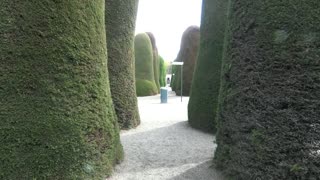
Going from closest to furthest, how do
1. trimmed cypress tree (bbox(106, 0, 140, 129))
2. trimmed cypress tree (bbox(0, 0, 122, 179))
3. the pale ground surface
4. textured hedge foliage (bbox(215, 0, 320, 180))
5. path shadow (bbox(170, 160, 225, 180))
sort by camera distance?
textured hedge foliage (bbox(215, 0, 320, 180)) → trimmed cypress tree (bbox(0, 0, 122, 179)) → path shadow (bbox(170, 160, 225, 180)) → the pale ground surface → trimmed cypress tree (bbox(106, 0, 140, 129))

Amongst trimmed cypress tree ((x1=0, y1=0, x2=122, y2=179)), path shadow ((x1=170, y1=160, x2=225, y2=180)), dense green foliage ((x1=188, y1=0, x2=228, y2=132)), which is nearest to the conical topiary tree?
dense green foliage ((x1=188, y1=0, x2=228, y2=132))

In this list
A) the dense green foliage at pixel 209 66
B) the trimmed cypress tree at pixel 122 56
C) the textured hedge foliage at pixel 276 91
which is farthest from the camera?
the trimmed cypress tree at pixel 122 56

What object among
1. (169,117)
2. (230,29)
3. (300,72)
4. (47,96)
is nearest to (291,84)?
(300,72)

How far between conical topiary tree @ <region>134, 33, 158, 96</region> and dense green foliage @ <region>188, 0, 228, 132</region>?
12.4 meters

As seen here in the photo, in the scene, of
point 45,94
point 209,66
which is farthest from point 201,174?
point 209,66

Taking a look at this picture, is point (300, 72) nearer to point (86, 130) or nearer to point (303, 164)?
point (303, 164)

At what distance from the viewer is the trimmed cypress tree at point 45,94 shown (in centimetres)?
397

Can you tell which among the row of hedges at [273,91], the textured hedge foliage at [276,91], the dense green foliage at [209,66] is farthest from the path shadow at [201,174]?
the dense green foliage at [209,66]

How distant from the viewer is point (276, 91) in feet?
12.3

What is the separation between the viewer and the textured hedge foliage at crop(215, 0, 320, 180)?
Answer: 356 centimetres

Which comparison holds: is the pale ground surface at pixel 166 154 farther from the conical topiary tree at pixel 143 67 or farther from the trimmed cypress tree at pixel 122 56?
the conical topiary tree at pixel 143 67

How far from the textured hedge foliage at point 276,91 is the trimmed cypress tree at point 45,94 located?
6.45 ft

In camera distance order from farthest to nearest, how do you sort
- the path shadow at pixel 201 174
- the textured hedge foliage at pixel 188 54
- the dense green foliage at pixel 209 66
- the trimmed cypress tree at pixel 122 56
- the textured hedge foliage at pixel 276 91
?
the textured hedge foliage at pixel 188 54 < the trimmed cypress tree at pixel 122 56 < the dense green foliage at pixel 209 66 < the path shadow at pixel 201 174 < the textured hedge foliage at pixel 276 91

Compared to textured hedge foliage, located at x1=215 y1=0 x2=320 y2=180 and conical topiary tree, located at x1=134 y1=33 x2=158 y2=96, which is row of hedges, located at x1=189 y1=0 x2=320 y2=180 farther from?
conical topiary tree, located at x1=134 y1=33 x2=158 y2=96
